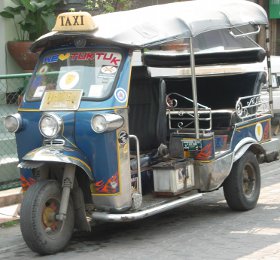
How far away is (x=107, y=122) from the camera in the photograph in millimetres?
6609

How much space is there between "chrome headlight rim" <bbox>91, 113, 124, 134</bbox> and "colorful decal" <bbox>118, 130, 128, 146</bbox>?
134mm

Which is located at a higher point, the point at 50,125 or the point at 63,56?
the point at 63,56

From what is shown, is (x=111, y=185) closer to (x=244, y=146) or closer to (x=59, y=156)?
(x=59, y=156)

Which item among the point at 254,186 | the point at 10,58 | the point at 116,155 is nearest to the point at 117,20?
the point at 116,155

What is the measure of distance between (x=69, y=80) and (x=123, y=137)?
2.86 ft

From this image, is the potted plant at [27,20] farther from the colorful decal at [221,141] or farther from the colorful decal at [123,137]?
the colorful decal at [123,137]

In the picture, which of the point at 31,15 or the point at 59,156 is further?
the point at 31,15

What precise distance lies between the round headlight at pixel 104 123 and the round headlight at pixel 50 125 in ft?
1.16

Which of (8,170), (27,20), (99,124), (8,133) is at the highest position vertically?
(27,20)

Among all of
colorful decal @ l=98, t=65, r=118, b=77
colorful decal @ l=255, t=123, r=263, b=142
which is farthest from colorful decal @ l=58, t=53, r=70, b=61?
colorful decal @ l=255, t=123, r=263, b=142

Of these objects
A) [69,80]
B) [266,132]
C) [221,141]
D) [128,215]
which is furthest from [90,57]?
[266,132]

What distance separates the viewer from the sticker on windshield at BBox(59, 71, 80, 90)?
23.5 ft

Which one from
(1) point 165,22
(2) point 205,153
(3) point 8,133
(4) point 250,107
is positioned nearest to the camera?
(1) point 165,22

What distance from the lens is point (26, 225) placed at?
6.52 metres
